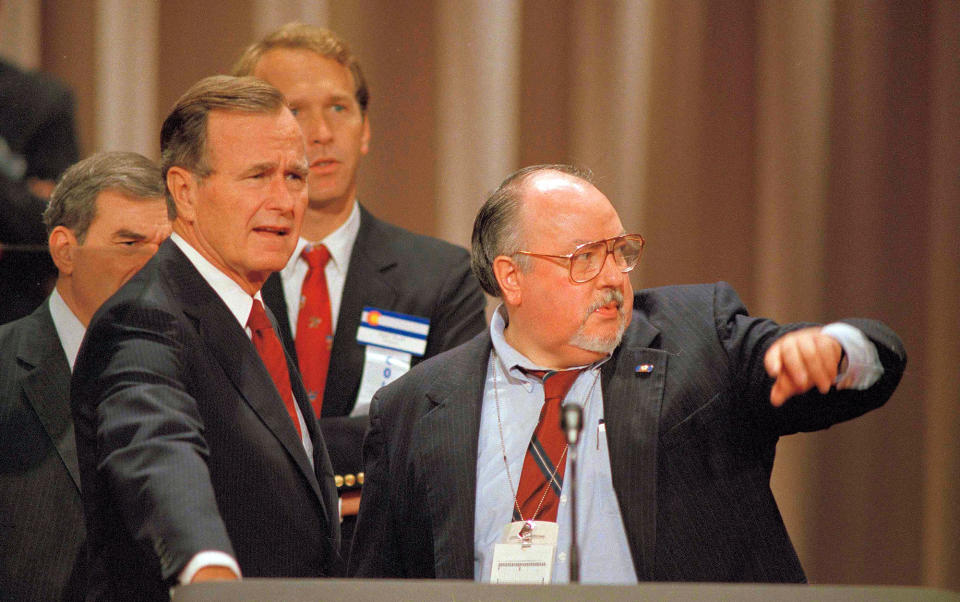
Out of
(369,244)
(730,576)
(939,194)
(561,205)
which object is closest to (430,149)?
(369,244)

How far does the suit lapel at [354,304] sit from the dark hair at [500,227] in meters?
0.41

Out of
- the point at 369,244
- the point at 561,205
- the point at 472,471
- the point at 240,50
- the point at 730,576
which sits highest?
the point at 240,50

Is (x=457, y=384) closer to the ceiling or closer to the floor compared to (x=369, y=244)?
closer to the floor

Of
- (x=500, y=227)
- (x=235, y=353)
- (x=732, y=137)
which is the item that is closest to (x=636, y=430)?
(x=500, y=227)

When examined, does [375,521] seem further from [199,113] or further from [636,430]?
[199,113]

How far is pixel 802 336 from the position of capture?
1881 mm

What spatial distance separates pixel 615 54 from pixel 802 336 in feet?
7.42

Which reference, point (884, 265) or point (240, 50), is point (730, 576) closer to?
point (884, 265)

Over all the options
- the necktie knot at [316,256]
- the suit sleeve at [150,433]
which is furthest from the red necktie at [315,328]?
the suit sleeve at [150,433]

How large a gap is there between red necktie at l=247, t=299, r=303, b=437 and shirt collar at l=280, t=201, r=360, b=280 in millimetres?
687

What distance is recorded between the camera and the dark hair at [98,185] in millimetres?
2658

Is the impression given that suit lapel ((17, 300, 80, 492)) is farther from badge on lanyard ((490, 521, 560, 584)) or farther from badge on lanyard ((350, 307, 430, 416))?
badge on lanyard ((490, 521, 560, 584))

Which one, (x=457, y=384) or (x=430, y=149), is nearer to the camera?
(x=457, y=384)

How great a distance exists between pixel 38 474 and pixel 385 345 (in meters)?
0.92
